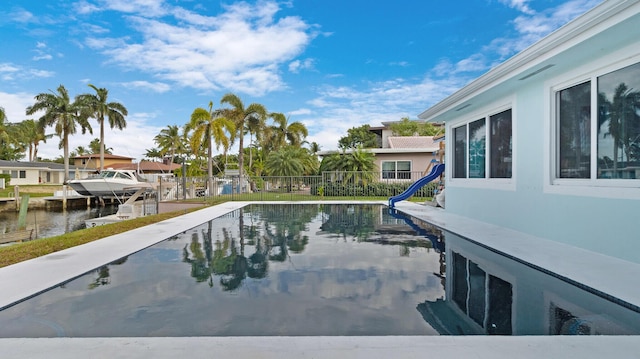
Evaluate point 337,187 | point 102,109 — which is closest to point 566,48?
point 337,187

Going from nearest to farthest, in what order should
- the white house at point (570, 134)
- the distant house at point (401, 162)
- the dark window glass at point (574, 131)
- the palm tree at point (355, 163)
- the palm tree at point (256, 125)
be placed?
the white house at point (570, 134), the dark window glass at point (574, 131), the palm tree at point (355, 163), the distant house at point (401, 162), the palm tree at point (256, 125)

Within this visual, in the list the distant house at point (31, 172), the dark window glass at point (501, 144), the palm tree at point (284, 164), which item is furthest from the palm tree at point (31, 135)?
the dark window glass at point (501, 144)

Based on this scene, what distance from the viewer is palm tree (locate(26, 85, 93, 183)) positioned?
31.2m

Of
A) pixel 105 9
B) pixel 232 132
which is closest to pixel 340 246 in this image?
pixel 105 9

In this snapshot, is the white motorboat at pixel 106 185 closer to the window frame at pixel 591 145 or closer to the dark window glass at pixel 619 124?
the window frame at pixel 591 145

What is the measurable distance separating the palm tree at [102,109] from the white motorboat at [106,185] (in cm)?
929

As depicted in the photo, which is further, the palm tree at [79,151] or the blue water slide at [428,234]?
the palm tree at [79,151]

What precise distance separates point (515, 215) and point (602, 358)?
215 inches

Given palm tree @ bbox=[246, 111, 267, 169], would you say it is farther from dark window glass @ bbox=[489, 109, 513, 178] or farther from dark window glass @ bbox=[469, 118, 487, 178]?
dark window glass @ bbox=[489, 109, 513, 178]

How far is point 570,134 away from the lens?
5727 mm

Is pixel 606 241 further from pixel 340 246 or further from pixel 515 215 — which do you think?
pixel 340 246

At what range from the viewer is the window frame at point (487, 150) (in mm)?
7238

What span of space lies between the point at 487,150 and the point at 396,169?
13.0 m

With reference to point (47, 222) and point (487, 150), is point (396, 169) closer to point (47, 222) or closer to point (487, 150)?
point (487, 150)
